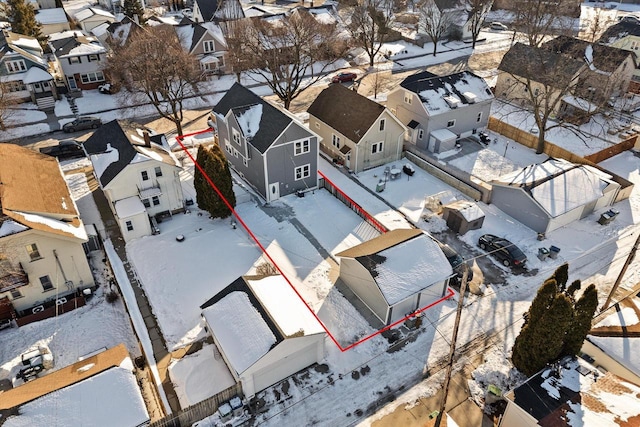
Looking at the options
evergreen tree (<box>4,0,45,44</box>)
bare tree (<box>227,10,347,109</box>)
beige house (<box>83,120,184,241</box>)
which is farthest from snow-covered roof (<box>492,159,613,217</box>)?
evergreen tree (<box>4,0,45,44</box>)

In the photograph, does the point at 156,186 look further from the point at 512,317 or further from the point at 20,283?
the point at 512,317

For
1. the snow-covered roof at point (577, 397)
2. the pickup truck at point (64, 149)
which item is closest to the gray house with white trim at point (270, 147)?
the pickup truck at point (64, 149)

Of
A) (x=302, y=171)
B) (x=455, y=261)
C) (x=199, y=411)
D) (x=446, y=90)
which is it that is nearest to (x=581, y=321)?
(x=455, y=261)

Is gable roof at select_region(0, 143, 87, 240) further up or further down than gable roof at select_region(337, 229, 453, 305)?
further up

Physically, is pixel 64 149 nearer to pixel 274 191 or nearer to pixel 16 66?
pixel 16 66

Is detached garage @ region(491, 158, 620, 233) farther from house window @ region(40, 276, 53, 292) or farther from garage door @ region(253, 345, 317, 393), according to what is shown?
house window @ region(40, 276, 53, 292)

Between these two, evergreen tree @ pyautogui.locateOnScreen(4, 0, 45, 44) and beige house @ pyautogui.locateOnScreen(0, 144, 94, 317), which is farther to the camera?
evergreen tree @ pyautogui.locateOnScreen(4, 0, 45, 44)
